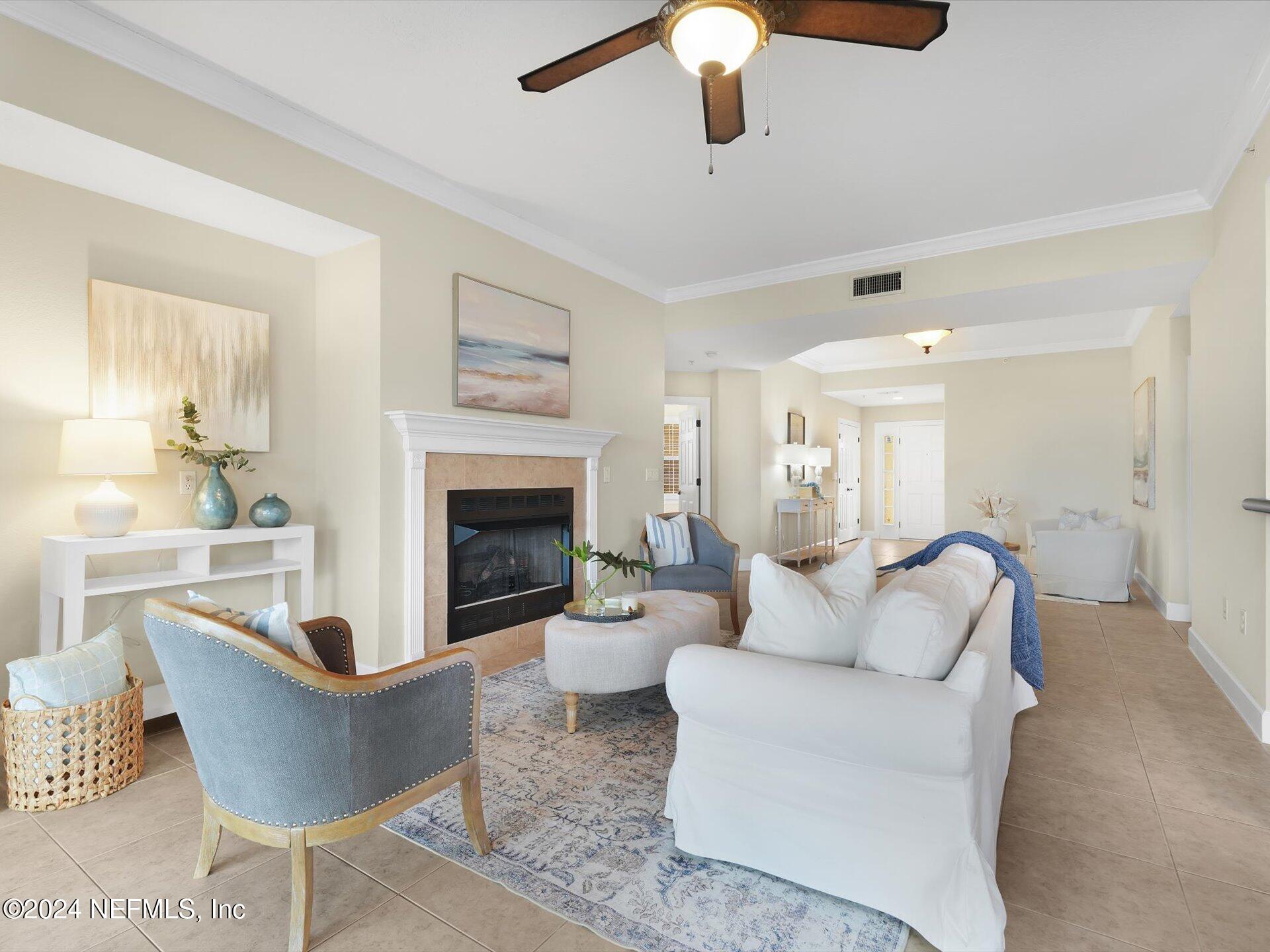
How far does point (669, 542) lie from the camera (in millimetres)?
4777

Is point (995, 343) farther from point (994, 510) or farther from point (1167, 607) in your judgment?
point (1167, 607)

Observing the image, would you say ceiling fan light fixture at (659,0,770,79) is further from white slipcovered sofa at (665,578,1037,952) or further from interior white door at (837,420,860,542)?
interior white door at (837,420,860,542)

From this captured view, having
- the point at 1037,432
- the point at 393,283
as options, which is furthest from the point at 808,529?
the point at 393,283

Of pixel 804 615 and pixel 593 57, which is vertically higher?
pixel 593 57

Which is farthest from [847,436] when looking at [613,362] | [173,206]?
[173,206]

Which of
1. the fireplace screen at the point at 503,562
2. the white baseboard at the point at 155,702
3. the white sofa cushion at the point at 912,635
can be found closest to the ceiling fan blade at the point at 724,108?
the white sofa cushion at the point at 912,635

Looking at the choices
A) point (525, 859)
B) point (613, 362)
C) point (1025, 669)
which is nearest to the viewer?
point (525, 859)

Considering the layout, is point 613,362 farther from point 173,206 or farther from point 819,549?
point 819,549

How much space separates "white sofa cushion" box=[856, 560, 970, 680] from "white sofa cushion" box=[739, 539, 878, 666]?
0.07 metres

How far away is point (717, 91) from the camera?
6.84ft

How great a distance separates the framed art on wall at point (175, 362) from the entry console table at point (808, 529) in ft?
19.0

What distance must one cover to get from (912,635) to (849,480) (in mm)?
9344

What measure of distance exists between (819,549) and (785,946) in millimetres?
7554

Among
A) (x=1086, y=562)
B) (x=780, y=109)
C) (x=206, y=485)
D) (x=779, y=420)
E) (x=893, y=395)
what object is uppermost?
(x=780, y=109)
